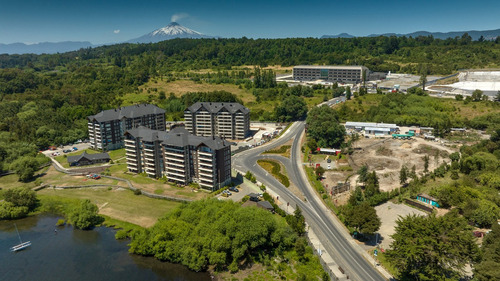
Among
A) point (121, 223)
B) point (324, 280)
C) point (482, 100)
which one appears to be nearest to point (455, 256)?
point (324, 280)

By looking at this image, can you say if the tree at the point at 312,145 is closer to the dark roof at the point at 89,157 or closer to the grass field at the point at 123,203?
the grass field at the point at 123,203

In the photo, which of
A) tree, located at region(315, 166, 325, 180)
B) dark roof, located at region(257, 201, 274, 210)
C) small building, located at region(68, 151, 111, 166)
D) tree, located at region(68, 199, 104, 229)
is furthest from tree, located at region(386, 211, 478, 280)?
small building, located at region(68, 151, 111, 166)

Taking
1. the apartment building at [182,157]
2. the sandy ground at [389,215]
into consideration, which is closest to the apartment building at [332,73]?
the sandy ground at [389,215]

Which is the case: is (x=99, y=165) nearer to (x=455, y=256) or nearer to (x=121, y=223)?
(x=121, y=223)

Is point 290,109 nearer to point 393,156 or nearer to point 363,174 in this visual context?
point 393,156

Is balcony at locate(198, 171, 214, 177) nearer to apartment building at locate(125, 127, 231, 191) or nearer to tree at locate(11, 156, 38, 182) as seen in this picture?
apartment building at locate(125, 127, 231, 191)

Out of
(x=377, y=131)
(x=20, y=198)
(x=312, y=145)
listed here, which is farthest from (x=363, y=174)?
(x=20, y=198)
